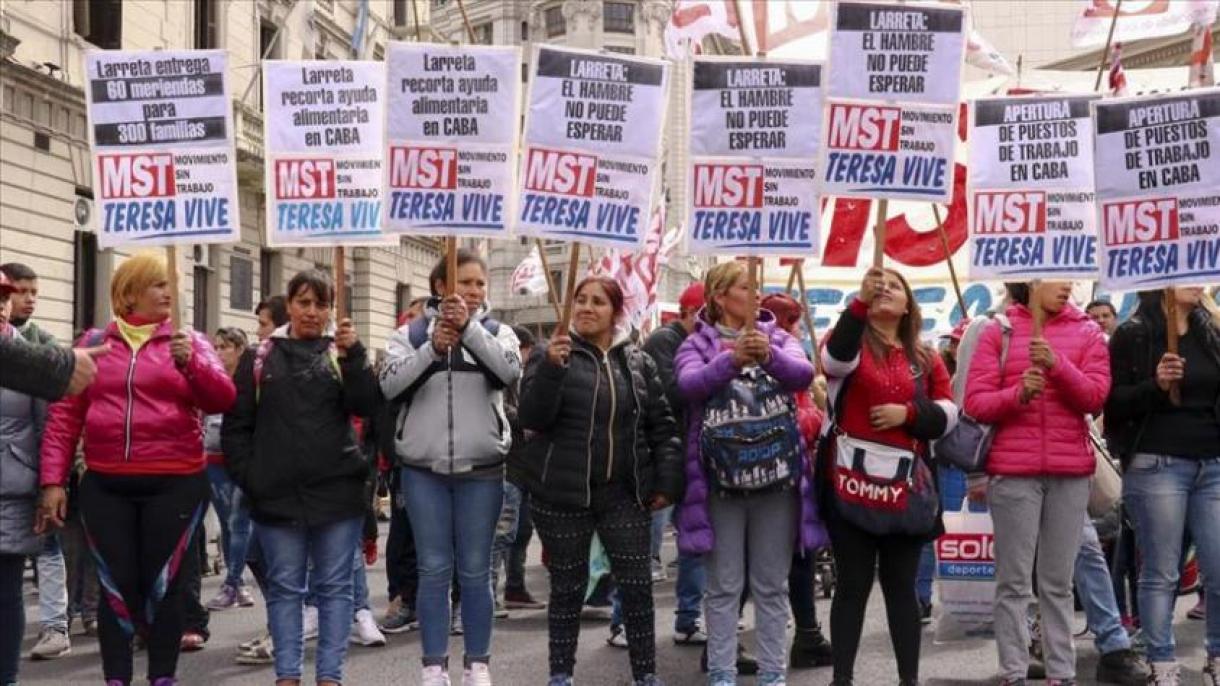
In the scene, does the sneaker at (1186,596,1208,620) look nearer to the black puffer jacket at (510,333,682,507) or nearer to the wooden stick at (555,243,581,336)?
the black puffer jacket at (510,333,682,507)

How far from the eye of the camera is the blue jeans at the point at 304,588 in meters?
5.86

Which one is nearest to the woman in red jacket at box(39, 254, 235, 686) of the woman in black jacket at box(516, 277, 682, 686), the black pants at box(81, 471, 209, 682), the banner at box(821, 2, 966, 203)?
the black pants at box(81, 471, 209, 682)

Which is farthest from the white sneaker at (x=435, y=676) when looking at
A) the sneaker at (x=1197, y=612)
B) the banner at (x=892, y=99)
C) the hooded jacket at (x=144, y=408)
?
the sneaker at (x=1197, y=612)

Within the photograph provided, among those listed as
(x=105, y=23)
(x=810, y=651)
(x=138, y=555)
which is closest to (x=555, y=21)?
(x=105, y=23)

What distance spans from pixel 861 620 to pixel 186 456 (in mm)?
3038

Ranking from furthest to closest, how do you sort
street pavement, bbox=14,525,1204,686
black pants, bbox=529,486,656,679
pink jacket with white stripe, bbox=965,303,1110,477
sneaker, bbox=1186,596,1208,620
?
sneaker, bbox=1186,596,1208,620, street pavement, bbox=14,525,1204,686, black pants, bbox=529,486,656,679, pink jacket with white stripe, bbox=965,303,1110,477

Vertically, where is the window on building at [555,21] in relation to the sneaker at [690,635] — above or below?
above

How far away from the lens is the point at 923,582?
8.97 meters

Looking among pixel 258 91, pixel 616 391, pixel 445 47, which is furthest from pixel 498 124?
pixel 258 91

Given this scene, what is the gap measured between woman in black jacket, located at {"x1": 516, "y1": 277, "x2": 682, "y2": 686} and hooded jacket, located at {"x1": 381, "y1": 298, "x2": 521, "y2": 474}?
17 cm

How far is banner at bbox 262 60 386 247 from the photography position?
6.52 meters

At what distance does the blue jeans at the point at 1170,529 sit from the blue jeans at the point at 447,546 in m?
3.03

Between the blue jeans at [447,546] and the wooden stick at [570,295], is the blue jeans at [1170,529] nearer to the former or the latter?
the wooden stick at [570,295]

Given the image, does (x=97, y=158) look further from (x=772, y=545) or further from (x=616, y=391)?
(x=772, y=545)
